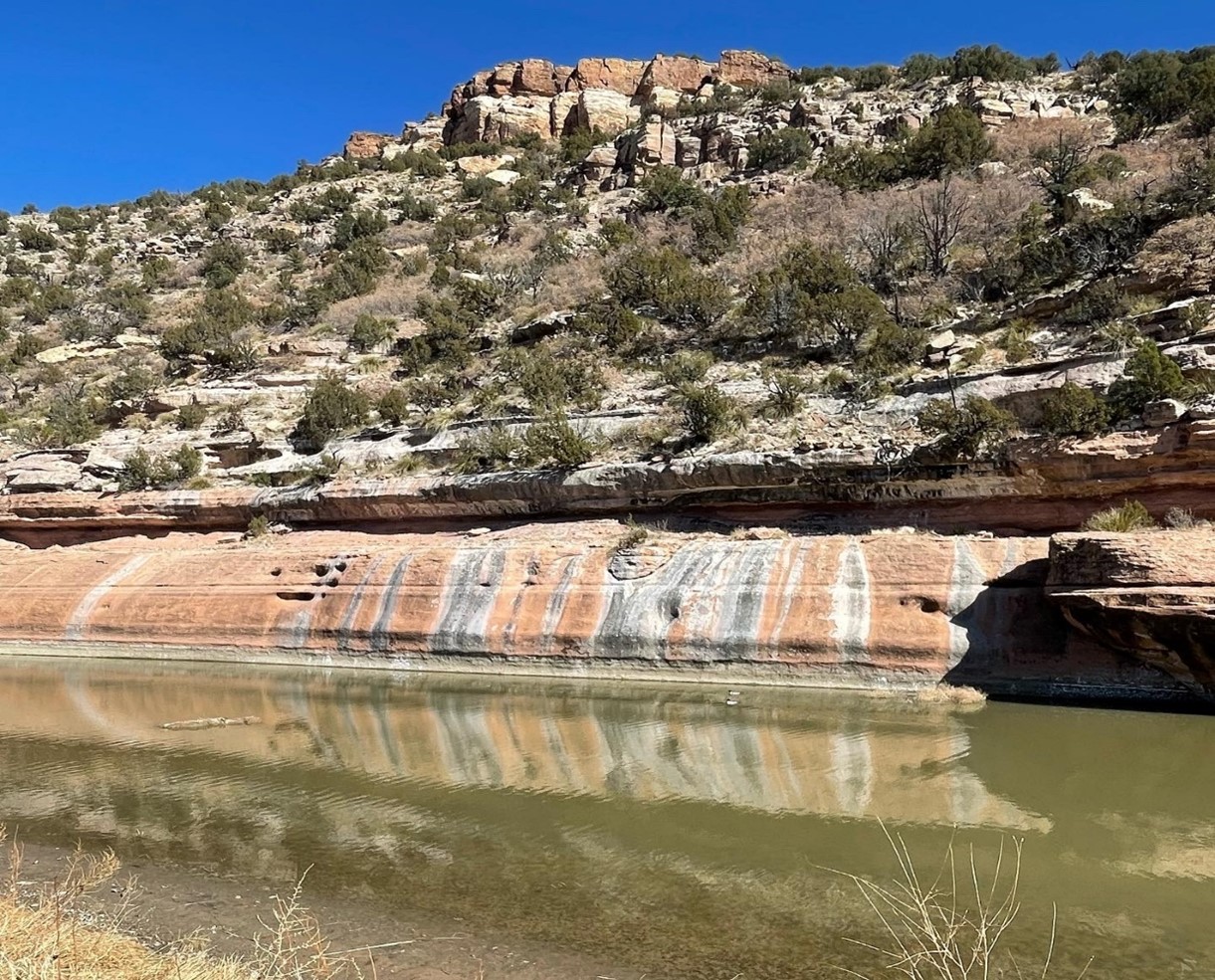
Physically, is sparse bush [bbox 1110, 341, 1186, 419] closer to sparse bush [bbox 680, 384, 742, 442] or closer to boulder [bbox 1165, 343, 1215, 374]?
boulder [bbox 1165, 343, 1215, 374]

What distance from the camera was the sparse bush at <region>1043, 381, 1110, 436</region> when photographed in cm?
1425

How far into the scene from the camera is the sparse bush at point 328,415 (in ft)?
80.5

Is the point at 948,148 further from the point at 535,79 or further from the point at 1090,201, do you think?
the point at 535,79

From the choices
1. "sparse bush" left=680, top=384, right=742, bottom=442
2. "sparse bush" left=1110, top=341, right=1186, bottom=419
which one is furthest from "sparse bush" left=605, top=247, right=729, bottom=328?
"sparse bush" left=1110, top=341, right=1186, bottom=419

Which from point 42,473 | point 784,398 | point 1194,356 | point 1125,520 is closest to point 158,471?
point 42,473

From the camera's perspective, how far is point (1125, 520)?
13.1 metres

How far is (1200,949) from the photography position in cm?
528

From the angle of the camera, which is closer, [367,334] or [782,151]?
[367,334]

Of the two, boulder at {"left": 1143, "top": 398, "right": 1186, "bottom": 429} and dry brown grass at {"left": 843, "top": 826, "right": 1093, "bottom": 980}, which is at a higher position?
boulder at {"left": 1143, "top": 398, "right": 1186, "bottom": 429}

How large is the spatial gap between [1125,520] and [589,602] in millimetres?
9297

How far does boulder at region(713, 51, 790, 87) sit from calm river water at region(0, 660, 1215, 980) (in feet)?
184

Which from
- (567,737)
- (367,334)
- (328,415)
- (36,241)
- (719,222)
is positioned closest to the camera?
(567,737)

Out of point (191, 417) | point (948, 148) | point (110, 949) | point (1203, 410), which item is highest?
point (948, 148)

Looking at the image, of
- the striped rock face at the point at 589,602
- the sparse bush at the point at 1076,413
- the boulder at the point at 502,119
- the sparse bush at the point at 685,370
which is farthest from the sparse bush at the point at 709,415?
the boulder at the point at 502,119
